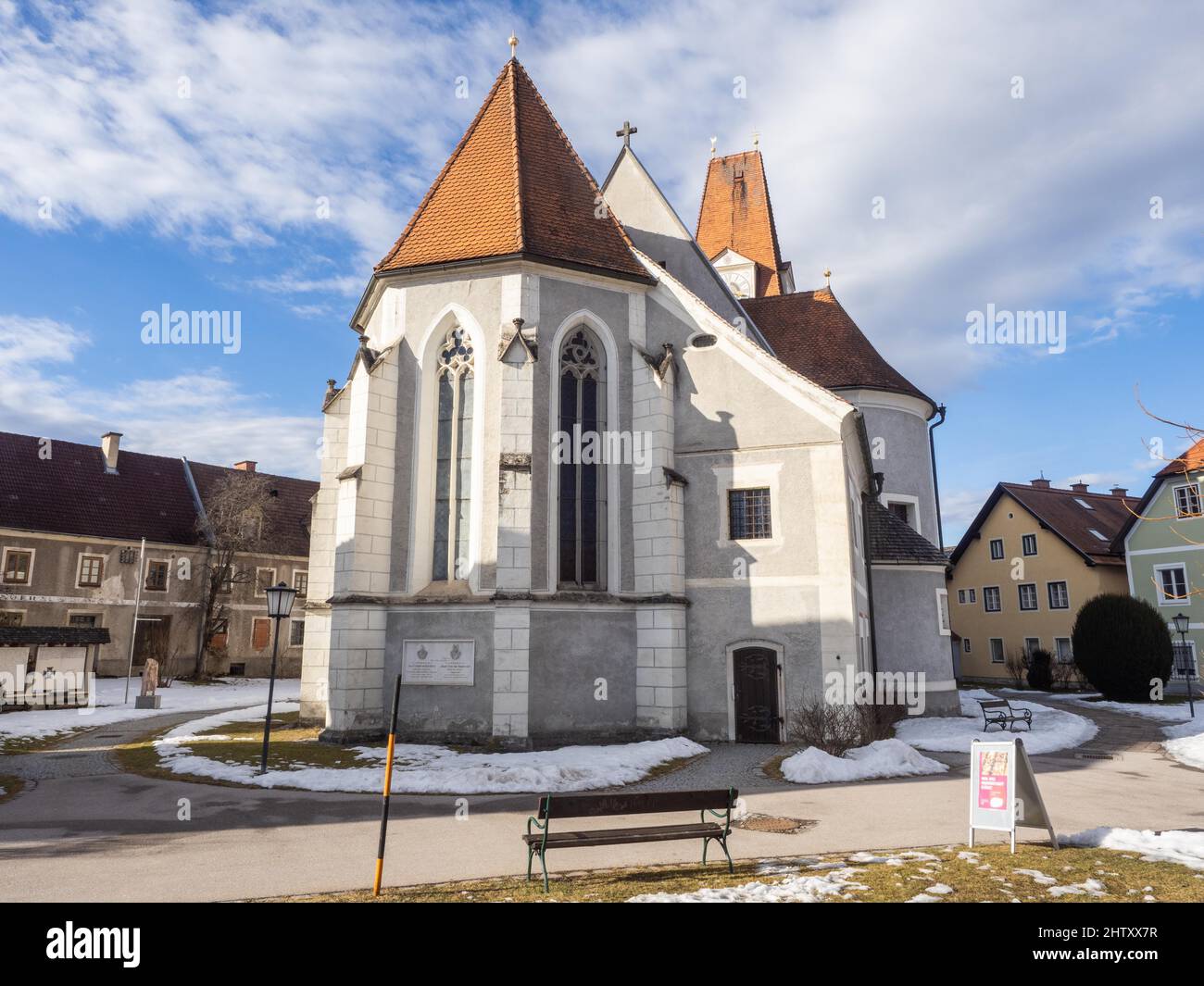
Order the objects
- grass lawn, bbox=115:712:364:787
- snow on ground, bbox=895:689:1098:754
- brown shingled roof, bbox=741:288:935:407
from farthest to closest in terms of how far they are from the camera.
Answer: brown shingled roof, bbox=741:288:935:407
snow on ground, bbox=895:689:1098:754
grass lawn, bbox=115:712:364:787

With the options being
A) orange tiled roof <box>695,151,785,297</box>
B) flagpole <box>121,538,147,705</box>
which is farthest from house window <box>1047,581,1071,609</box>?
flagpole <box>121,538,147,705</box>

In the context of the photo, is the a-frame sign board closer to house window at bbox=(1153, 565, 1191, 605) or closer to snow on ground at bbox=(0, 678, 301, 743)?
snow on ground at bbox=(0, 678, 301, 743)

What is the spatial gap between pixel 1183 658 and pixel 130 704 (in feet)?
138

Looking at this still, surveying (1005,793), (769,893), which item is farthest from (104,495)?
(1005,793)

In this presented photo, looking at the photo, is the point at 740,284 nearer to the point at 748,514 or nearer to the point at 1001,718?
the point at 748,514

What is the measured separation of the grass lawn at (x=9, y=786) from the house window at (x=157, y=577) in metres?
25.4

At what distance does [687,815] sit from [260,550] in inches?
1405

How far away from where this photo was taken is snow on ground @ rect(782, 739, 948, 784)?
13.0 metres

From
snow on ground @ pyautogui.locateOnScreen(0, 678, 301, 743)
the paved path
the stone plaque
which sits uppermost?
the stone plaque

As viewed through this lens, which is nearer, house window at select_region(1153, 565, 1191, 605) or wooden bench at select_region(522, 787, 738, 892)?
wooden bench at select_region(522, 787, 738, 892)

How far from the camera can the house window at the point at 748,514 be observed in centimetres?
1780

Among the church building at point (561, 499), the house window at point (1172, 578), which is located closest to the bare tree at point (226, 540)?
the church building at point (561, 499)

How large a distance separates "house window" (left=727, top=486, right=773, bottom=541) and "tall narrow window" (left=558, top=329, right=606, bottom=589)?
9.75 ft
